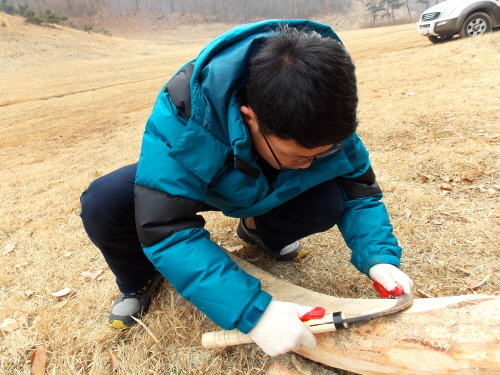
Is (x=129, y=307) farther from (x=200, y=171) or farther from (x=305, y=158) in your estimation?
(x=305, y=158)

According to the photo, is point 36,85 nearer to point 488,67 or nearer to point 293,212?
point 488,67

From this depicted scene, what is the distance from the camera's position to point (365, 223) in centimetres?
164

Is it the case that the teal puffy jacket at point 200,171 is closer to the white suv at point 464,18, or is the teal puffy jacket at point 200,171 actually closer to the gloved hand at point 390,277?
the gloved hand at point 390,277

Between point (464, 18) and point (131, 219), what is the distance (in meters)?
9.39

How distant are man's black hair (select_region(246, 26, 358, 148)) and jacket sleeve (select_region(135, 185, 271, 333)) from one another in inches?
16.3

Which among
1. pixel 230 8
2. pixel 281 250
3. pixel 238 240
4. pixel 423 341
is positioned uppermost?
pixel 230 8

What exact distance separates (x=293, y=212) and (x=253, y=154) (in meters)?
0.46

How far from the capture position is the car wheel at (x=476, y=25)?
8.52m

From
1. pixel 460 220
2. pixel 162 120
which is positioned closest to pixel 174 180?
pixel 162 120

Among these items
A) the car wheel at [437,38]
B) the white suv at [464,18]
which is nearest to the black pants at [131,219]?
the white suv at [464,18]

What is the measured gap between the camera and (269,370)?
58.3 inches

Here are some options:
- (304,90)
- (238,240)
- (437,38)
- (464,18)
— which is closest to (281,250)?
(238,240)

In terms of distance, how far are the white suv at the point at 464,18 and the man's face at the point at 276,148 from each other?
9024 millimetres

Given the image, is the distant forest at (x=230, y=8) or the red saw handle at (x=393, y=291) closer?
the red saw handle at (x=393, y=291)
